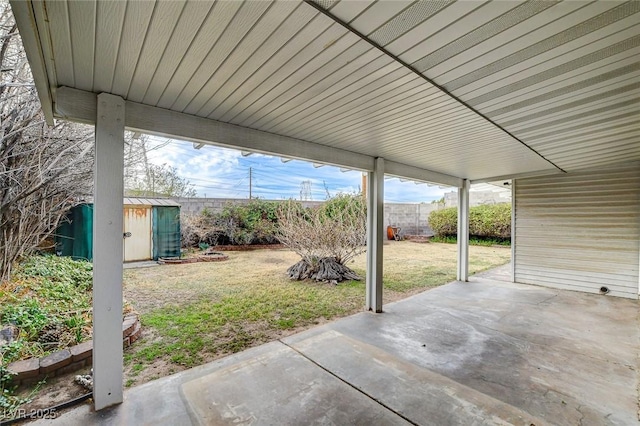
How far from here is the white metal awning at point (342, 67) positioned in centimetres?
133

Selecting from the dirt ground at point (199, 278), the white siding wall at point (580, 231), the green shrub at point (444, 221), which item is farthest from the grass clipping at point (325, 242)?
the green shrub at point (444, 221)

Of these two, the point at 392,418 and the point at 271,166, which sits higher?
the point at 271,166

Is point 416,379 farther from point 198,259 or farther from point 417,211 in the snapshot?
point 417,211

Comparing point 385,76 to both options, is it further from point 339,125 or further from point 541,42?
point 339,125

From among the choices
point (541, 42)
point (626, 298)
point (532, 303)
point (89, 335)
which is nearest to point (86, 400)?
point (89, 335)

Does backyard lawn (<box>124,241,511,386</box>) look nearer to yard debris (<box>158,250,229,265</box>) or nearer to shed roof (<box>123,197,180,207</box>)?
yard debris (<box>158,250,229,265</box>)

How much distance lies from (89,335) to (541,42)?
14.7ft

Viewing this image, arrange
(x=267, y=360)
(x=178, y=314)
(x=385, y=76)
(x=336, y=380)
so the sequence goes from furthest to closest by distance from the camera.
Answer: (x=178, y=314) → (x=267, y=360) → (x=336, y=380) → (x=385, y=76)

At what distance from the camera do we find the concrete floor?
82.4 inches

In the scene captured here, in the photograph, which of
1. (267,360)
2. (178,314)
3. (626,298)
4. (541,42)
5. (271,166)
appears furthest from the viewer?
(271,166)

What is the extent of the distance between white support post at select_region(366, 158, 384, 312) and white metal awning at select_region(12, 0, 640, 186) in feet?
3.80

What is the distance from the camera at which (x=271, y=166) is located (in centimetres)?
1527

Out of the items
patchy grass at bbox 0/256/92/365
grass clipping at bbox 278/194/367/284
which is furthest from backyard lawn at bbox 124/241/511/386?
patchy grass at bbox 0/256/92/365

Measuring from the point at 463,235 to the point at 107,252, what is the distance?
674cm
